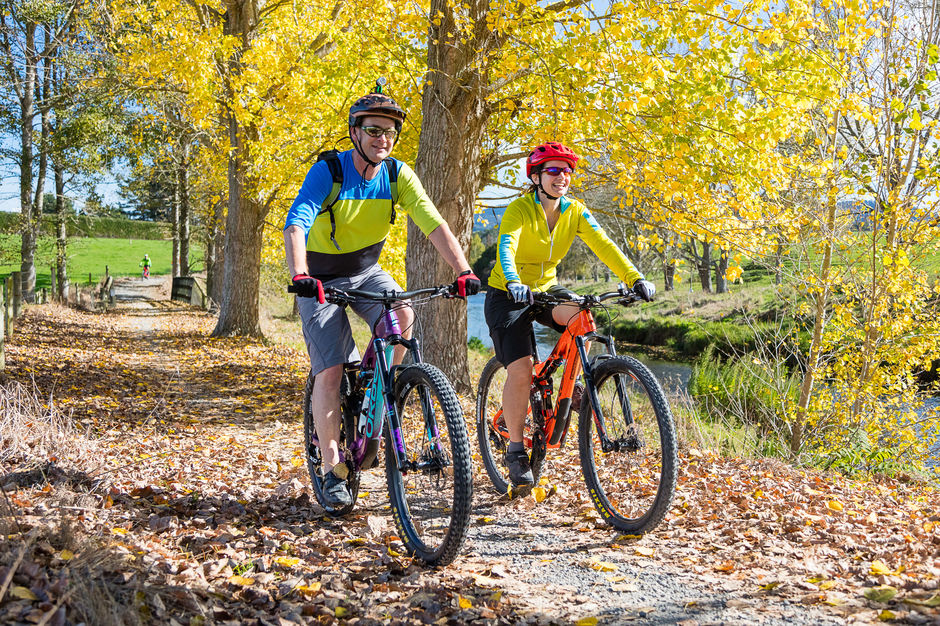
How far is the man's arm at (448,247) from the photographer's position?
12.2ft

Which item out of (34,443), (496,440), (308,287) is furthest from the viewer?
(496,440)

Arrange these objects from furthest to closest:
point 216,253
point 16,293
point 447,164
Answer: point 216,253 → point 16,293 → point 447,164

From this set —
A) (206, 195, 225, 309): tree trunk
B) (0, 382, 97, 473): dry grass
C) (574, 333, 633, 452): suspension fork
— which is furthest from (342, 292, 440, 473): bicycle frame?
(206, 195, 225, 309): tree trunk

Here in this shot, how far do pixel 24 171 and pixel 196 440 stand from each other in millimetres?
17549

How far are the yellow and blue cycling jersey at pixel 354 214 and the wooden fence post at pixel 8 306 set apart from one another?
12.2 meters

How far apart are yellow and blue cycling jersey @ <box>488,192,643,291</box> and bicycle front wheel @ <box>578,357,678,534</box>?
0.77 meters

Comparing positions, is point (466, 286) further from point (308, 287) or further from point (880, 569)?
point (880, 569)

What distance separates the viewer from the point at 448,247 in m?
3.75

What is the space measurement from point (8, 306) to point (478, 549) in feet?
49.6

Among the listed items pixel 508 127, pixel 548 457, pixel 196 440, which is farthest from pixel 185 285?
pixel 548 457

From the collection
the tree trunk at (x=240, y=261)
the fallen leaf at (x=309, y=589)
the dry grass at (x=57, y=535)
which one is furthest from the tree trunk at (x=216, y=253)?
the fallen leaf at (x=309, y=589)

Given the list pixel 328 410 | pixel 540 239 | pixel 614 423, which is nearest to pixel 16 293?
pixel 328 410

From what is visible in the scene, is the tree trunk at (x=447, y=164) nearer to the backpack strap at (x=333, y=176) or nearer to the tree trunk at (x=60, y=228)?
the backpack strap at (x=333, y=176)

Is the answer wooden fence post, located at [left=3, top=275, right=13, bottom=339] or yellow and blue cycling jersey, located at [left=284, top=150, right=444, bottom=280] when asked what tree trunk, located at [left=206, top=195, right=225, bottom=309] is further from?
yellow and blue cycling jersey, located at [left=284, top=150, right=444, bottom=280]
